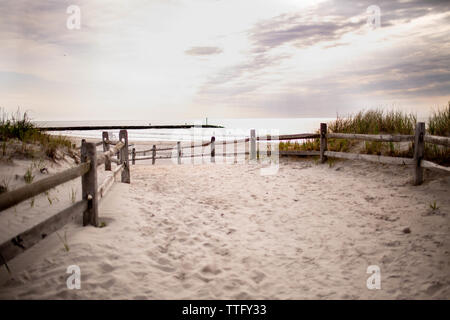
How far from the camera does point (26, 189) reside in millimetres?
2867

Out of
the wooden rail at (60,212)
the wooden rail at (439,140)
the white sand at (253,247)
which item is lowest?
the white sand at (253,247)

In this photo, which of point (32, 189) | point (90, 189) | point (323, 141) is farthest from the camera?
point (323, 141)

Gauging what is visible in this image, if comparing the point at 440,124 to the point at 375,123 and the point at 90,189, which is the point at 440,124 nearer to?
the point at 375,123

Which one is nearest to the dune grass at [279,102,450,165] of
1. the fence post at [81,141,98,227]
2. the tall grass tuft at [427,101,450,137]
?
the tall grass tuft at [427,101,450,137]

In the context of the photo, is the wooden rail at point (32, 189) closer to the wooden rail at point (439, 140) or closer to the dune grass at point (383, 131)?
the wooden rail at point (439, 140)

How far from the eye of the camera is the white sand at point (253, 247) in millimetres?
3275

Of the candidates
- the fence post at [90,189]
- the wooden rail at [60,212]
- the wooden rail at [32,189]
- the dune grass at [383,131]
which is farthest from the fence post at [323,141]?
the wooden rail at [32,189]

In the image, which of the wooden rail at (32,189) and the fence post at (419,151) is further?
the fence post at (419,151)

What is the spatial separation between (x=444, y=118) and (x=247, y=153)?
23.2 feet

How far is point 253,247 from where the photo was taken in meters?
4.49

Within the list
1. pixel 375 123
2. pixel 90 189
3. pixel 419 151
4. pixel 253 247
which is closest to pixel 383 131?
pixel 375 123

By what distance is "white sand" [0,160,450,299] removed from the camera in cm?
328

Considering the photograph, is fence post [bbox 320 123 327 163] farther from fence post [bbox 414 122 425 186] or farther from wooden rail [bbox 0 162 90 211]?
wooden rail [bbox 0 162 90 211]
